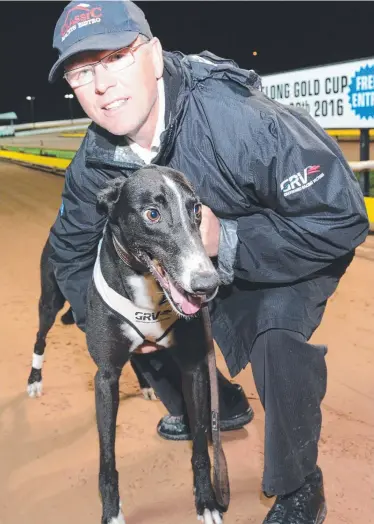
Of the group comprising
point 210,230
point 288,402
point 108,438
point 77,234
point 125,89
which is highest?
point 125,89

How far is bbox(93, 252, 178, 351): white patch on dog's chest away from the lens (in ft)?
5.57

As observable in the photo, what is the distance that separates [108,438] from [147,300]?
41cm

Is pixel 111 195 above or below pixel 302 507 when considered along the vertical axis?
above

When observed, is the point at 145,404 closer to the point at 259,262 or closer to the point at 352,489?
the point at 352,489

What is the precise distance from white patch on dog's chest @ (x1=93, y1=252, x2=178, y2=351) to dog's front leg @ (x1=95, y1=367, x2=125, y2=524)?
5.2 inches

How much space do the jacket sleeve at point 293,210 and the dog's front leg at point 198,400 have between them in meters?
0.24

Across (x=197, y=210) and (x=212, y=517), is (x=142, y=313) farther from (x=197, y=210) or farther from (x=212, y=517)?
(x=212, y=517)

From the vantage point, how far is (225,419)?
88.8 inches

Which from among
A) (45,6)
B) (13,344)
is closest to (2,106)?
(45,6)

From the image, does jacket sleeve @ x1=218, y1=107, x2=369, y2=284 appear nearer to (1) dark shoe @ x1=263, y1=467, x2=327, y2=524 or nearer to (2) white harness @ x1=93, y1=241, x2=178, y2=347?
(2) white harness @ x1=93, y1=241, x2=178, y2=347

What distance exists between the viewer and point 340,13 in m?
17.5

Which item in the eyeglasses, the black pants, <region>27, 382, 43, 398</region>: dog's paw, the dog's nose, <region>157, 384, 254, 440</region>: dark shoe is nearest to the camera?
the dog's nose

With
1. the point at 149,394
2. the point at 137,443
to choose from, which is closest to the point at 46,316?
the point at 149,394

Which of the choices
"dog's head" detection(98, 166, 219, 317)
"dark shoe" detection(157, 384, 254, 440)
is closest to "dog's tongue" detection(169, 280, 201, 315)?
"dog's head" detection(98, 166, 219, 317)
